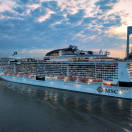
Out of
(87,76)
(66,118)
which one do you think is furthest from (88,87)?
(66,118)

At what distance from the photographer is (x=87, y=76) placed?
23156 mm

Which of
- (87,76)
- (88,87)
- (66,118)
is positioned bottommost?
(66,118)

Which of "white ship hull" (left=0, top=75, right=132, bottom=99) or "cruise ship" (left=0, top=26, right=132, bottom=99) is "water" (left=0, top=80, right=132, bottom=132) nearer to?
"white ship hull" (left=0, top=75, right=132, bottom=99)

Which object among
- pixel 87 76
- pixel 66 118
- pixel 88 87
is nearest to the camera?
pixel 66 118

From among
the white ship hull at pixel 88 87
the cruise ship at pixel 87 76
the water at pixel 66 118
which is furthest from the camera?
the cruise ship at pixel 87 76

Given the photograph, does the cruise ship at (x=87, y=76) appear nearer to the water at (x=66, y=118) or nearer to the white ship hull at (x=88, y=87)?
the white ship hull at (x=88, y=87)

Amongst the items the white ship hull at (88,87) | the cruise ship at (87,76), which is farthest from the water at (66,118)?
the cruise ship at (87,76)

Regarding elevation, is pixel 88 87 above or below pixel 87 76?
below

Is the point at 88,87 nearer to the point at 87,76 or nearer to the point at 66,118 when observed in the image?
the point at 87,76

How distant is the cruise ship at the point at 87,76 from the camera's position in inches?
724

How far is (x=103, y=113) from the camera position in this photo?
12.6 m

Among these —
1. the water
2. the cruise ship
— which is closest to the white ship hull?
the cruise ship

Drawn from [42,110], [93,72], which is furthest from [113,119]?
[93,72]

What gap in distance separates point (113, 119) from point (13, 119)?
986cm
